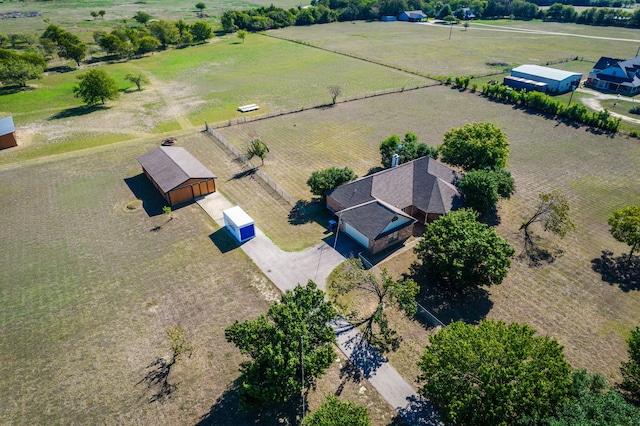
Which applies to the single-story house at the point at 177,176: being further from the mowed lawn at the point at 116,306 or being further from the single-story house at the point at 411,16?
the single-story house at the point at 411,16

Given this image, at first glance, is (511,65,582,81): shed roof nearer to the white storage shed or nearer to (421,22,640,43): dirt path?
(421,22,640,43): dirt path

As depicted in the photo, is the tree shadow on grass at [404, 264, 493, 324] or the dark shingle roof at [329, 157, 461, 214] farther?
the dark shingle roof at [329, 157, 461, 214]

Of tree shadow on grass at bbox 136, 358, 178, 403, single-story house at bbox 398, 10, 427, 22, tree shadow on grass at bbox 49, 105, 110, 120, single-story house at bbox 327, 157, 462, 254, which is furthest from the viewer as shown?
single-story house at bbox 398, 10, 427, 22

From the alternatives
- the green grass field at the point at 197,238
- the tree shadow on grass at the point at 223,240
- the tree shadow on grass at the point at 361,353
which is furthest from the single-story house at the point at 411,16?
the tree shadow on grass at the point at 361,353

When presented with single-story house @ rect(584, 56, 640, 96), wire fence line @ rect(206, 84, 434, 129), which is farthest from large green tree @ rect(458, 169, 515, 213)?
single-story house @ rect(584, 56, 640, 96)

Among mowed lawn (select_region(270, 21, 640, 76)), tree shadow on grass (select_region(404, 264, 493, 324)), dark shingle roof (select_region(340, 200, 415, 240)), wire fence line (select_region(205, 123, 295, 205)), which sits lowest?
tree shadow on grass (select_region(404, 264, 493, 324))

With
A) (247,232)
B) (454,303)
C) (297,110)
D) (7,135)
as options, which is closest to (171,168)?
(247,232)
